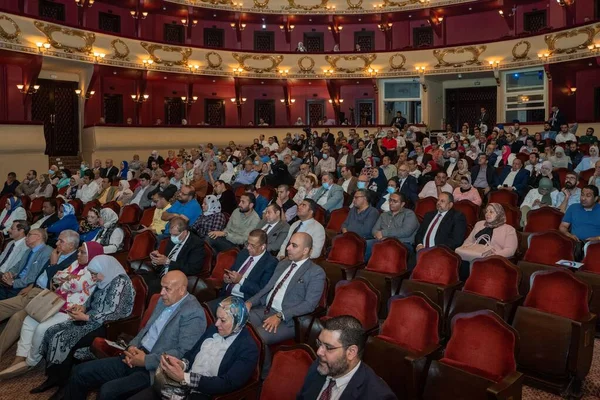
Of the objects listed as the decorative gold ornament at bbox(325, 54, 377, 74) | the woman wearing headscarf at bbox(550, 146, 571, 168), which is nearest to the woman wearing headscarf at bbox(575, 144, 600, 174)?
the woman wearing headscarf at bbox(550, 146, 571, 168)

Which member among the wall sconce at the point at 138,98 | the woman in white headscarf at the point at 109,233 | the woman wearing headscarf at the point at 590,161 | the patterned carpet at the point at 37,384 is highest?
the wall sconce at the point at 138,98

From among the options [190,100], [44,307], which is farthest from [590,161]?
[190,100]

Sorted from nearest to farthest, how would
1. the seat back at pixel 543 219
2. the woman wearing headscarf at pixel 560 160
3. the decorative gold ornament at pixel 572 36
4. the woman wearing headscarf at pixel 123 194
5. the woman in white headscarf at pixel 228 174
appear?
the seat back at pixel 543 219
the woman wearing headscarf at pixel 560 160
the woman wearing headscarf at pixel 123 194
the woman in white headscarf at pixel 228 174
the decorative gold ornament at pixel 572 36

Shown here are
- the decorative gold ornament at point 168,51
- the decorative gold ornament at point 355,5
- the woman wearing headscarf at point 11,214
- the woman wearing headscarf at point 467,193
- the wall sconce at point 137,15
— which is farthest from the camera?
the decorative gold ornament at point 355,5

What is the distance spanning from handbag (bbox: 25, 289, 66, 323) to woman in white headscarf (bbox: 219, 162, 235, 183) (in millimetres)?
6612

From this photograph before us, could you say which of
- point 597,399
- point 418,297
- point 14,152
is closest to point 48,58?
point 14,152

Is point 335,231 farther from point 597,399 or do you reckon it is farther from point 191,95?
point 191,95

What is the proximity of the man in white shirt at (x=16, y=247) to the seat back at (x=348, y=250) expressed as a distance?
3.17 m

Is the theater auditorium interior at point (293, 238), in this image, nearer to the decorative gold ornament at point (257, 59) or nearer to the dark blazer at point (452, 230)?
the dark blazer at point (452, 230)

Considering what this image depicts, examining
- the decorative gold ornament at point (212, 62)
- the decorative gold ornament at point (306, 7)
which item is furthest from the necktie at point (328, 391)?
the decorative gold ornament at point (306, 7)

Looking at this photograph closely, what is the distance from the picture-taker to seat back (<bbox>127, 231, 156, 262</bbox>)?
5840mm

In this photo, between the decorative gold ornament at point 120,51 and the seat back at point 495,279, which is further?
the decorative gold ornament at point 120,51

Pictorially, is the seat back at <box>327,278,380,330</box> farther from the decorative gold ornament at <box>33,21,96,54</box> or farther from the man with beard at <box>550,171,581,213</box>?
the decorative gold ornament at <box>33,21,96,54</box>

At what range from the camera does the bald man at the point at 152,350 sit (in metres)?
3.10
